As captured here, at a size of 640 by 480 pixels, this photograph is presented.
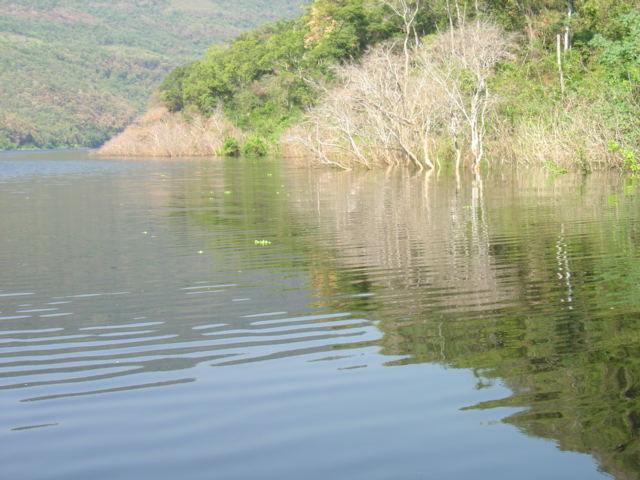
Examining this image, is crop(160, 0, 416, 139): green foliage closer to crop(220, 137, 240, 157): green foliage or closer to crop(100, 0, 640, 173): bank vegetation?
crop(100, 0, 640, 173): bank vegetation

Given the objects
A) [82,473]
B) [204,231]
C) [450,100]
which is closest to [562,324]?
[82,473]

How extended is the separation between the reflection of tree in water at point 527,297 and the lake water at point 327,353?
0.03 meters

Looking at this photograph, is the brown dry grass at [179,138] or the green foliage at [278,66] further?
the brown dry grass at [179,138]

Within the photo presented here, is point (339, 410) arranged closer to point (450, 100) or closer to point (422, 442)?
→ point (422, 442)

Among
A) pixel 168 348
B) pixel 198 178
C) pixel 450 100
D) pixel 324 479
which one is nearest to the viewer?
pixel 324 479

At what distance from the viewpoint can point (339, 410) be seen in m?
6.78

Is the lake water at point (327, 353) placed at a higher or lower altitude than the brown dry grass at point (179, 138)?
lower

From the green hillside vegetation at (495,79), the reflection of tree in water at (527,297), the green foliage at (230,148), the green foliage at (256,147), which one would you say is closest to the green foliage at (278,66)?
the green hillside vegetation at (495,79)

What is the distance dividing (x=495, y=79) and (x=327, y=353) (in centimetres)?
3946

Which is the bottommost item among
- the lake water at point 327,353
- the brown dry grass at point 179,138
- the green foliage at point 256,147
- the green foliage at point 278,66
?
the lake water at point 327,353

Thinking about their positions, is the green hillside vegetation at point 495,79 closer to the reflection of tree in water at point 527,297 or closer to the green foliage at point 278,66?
the green foliage at point 278,66

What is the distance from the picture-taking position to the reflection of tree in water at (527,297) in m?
6.57

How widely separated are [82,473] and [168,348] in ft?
9.87

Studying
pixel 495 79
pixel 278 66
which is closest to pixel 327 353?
pixel 495 79
